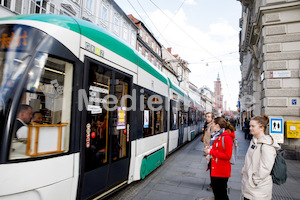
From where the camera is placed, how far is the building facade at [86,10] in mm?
12278

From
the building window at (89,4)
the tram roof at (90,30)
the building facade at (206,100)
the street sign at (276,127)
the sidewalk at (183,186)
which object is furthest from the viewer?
the building facade at (206,100)

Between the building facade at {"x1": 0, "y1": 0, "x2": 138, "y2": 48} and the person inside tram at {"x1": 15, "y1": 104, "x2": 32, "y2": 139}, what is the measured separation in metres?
6.19

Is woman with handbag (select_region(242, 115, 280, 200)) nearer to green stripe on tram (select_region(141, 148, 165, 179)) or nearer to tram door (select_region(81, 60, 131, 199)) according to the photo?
tram door (select_region(81, 60, 131, 199))

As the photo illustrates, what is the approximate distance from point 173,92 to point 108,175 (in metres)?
5.58

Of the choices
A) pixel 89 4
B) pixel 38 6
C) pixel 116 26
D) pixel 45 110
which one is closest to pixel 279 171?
pixel 45 110

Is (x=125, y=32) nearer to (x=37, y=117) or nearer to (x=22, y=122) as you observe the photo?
(x=37, y=117)

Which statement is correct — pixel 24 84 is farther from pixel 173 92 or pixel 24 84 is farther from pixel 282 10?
pixel 282 10

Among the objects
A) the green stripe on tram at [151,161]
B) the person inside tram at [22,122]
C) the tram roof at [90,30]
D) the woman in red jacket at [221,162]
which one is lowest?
the green stripe on tram at [151,161]

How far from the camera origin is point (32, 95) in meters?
2.54

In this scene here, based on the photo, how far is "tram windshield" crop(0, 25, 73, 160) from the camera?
2297 millimetres

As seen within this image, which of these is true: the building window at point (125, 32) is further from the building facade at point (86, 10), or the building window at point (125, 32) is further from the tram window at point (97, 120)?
the tram window at point (97, 120)

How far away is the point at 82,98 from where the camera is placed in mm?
3057

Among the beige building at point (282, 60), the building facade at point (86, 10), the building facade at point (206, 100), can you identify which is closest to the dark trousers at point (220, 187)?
the building facade at point (86, 10)

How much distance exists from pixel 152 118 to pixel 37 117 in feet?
11.7
